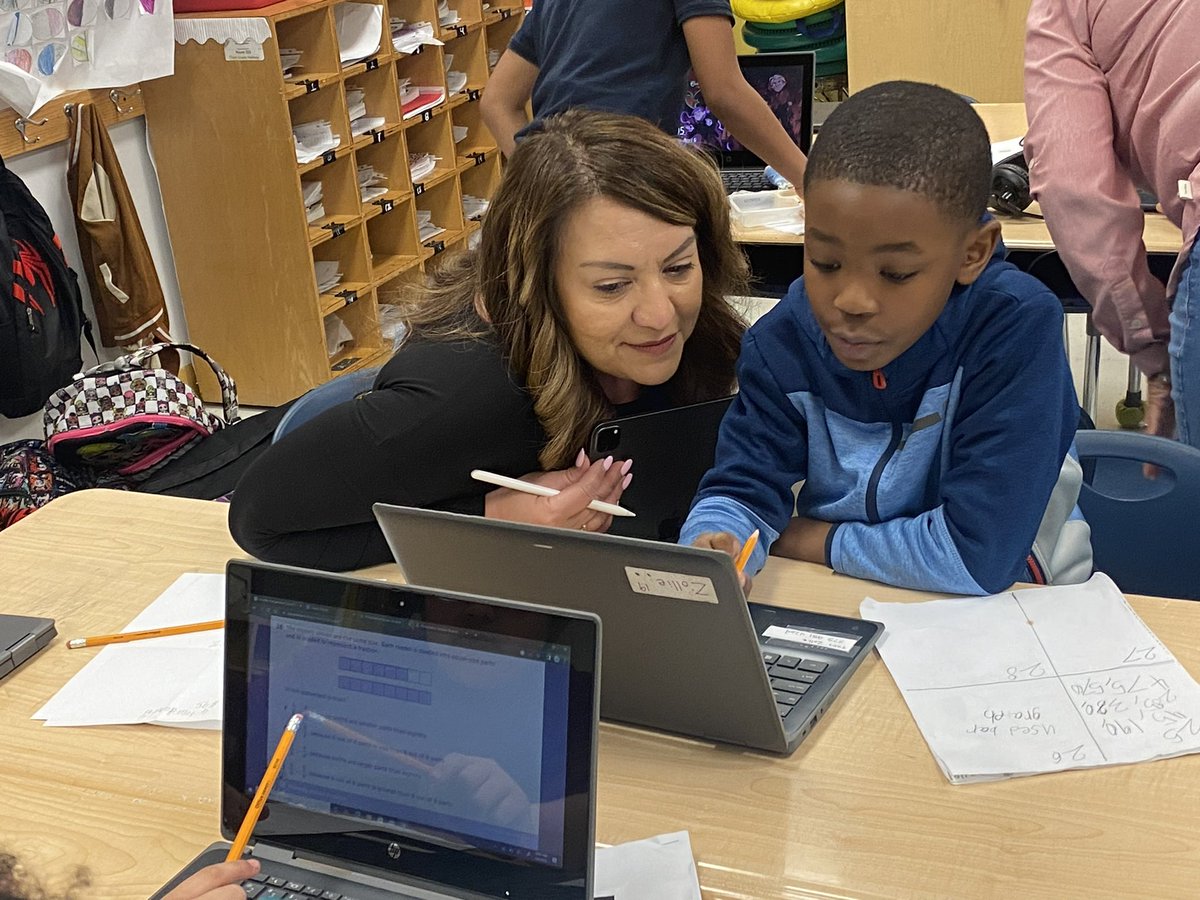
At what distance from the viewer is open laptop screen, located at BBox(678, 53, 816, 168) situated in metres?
3.07

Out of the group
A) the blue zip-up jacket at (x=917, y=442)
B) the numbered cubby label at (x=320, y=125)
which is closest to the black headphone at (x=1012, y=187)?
the blue zip-up jacket at (x=917, y=442)

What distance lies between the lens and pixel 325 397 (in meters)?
1.79

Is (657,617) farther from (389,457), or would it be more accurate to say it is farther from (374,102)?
(374,102)

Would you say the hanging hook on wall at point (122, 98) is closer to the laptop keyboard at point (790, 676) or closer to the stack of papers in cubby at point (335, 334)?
the stack of papers in cubby at point (335, 334)

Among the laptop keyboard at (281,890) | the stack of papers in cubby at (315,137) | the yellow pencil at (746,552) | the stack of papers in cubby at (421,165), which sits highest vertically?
the yellow pencil at (746,552)

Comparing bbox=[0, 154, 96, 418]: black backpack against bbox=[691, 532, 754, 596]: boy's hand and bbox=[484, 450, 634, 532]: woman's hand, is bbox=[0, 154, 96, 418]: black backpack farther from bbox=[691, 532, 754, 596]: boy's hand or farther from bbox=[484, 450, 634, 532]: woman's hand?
bbox=[691, 532, 754, 596]: boy's hand

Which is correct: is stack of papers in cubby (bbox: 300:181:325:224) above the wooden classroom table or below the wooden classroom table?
below

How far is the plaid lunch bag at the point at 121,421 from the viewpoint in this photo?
294 centimetres

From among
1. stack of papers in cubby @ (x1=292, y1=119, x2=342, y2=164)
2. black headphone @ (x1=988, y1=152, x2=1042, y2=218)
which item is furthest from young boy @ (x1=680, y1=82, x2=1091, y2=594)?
stack of papers in cubby @ (x1=292, y1=119, x2=342, y2=164)

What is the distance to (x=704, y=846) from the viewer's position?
1.06 m

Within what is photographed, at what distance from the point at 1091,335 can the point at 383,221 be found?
239 cm

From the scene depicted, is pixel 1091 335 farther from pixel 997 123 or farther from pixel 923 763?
pixel 923 763

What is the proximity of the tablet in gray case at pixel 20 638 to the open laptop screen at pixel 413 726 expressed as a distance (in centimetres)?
53

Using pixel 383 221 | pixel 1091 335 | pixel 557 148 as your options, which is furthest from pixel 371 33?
pixel 557 148
